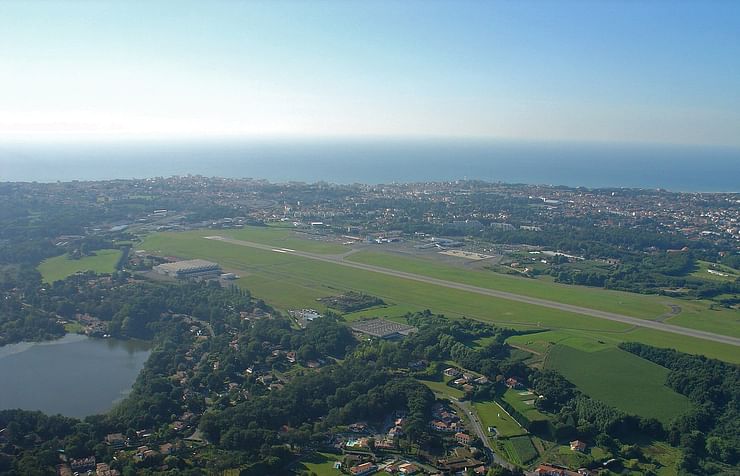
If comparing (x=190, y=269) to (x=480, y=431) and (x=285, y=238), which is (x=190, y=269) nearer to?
(x=285, y=238)

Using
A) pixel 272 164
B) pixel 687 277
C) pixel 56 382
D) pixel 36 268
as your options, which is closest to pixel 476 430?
pixel 56 382

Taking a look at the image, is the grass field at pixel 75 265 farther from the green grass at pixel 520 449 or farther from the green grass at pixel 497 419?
the green grass at pixel 520 449

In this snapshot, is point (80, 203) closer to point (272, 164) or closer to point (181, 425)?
point (181, 425)

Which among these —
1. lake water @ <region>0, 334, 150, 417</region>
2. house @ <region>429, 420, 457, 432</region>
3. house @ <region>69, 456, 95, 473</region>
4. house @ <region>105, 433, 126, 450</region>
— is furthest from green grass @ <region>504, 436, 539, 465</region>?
lake water @ <region>0, 334, 150, 417</region>

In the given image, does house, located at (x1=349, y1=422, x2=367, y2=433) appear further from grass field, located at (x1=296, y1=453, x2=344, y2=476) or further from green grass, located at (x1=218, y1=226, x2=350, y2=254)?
green grass, located at (x1=218, y1=226, x2=350, y2=254)

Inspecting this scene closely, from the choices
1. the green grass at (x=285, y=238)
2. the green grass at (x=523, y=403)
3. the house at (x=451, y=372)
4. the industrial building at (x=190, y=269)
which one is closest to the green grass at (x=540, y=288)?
the green grass at (x=285, y=238)
